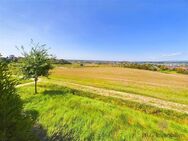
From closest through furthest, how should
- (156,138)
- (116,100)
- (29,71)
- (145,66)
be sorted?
(156,138)
(116,100)
(29,71)
(145,66)

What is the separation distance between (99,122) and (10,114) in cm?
907

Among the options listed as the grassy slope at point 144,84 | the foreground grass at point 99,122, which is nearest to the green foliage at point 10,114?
the foreground grass at point 99,122

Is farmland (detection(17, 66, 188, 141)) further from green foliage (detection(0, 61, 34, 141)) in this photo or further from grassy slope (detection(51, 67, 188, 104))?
green foliage (detection(0, 61, 34, 141))

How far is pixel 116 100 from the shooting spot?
21375mm

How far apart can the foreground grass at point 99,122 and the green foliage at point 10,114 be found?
21.6 ft

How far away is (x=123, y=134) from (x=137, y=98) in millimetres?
8508

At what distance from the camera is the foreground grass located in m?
14.2

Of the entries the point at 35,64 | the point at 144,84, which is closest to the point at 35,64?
the point at 35,64

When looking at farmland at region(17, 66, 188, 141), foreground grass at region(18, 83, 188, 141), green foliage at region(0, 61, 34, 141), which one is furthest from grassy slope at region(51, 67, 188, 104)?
green foliage at region(0, 61, 34, 141)

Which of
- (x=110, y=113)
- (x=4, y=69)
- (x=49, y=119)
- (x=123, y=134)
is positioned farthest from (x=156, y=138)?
(x=4, y=69)

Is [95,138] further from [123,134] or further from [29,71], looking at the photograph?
[29,71]

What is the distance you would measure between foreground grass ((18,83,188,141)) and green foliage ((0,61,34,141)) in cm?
660

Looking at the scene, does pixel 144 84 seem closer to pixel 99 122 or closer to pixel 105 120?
pixel 105 120

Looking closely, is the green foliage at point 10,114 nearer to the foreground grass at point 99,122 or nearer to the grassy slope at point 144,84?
the foreground grass at point 99,122
